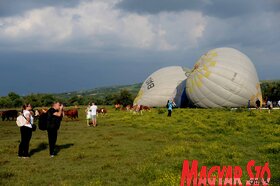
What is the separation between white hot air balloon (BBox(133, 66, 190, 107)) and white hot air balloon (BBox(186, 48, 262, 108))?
Answer: 7329 mm

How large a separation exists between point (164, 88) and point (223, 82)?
14.2 m

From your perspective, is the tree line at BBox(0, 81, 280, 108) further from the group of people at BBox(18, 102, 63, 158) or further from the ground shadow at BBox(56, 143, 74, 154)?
the group of people at BBox(18, 102, 63, 158)

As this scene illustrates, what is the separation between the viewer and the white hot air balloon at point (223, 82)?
160ft

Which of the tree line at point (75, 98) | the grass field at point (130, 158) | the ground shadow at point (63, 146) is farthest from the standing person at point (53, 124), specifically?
the tree line at point (75, 98)

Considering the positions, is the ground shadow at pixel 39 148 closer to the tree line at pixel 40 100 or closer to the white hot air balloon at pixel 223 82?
the white hot air balloon at pixel 223 82

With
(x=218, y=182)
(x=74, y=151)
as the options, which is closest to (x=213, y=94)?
(x=74, y=151)

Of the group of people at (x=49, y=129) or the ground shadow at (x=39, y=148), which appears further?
the ground shadow at (x=39, y=148)

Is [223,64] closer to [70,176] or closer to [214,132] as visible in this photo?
[214,132]

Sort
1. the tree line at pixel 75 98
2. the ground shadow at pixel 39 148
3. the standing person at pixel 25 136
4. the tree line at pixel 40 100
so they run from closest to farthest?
the standing person at pixel 25 136 < the ground shadow at pixel 39 148 < the tree line at pixel 75 98 < the tree line at pixel 40 100

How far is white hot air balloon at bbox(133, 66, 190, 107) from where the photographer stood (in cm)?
5978

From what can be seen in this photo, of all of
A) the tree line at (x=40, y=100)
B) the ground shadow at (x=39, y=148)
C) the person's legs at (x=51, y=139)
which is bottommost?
the ground shadow at (x=39, y=148)

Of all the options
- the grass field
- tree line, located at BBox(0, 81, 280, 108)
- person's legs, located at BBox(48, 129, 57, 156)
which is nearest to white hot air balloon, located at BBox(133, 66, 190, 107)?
the grass field

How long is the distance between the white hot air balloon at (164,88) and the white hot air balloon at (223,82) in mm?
7329

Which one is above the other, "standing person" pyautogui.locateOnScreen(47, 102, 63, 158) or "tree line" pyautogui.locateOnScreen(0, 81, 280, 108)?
"tree line" pyautogui.locateOnScreen(0, 81, 280, 108)
